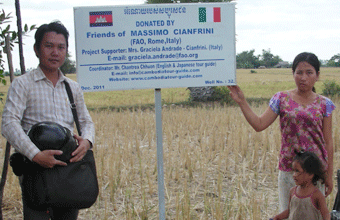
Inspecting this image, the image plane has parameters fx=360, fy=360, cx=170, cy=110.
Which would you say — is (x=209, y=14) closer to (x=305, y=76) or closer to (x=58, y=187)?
(x=305, y=76)

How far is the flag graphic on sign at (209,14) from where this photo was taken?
3.07 m

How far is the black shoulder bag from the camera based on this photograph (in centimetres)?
207

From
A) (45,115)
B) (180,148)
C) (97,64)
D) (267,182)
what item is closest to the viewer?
(45,115)

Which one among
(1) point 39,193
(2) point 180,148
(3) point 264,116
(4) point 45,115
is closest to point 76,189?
(1) point 39,193

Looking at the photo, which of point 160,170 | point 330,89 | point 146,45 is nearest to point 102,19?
point 146,45

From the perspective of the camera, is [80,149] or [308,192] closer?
[80,149]

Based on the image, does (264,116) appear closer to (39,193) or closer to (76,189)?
(76,189)

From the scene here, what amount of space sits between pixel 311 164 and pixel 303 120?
326mm

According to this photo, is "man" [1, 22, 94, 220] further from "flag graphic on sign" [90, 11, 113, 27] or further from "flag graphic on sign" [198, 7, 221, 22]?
"flag graphic on sign" [198, 7, 221, 22]

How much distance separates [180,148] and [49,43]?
394 cm

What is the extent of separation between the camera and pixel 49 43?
232 centimetres

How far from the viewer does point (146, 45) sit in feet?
9.79

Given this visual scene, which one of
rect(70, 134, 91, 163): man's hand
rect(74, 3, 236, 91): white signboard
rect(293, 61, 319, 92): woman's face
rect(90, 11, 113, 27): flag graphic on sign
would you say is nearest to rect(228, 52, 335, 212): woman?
rect(293, 61, 319, 92): woman's face

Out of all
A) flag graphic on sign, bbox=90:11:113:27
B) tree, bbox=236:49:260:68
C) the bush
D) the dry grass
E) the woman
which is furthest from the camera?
tree, bbox=236:49:260:68
